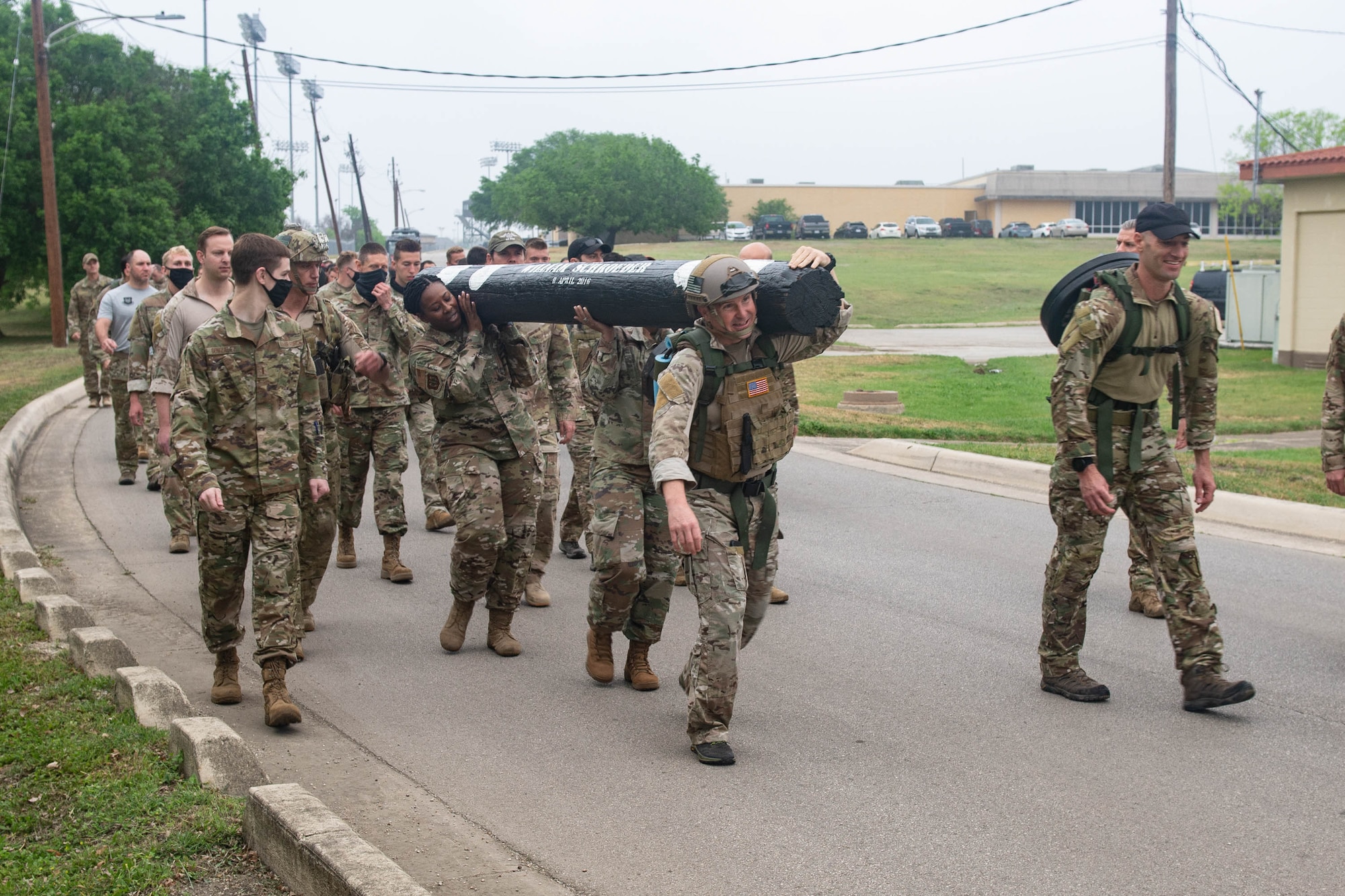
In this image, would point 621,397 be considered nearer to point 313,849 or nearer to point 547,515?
point 547,515

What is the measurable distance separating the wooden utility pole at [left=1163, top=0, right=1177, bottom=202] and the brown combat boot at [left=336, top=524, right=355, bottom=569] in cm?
2390

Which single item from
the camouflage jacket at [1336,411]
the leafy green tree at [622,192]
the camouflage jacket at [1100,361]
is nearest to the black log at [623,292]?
the camouflage jacket at [1100,361]

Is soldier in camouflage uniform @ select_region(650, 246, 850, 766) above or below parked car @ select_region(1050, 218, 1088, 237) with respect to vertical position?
below

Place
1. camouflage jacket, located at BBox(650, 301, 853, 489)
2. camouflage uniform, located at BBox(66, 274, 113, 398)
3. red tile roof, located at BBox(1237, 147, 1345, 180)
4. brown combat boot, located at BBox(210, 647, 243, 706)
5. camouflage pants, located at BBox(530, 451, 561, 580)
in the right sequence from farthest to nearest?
1. red tile roof, located at BBox(1237, 147, 1345, 180)
2. camouflage uniform, located at BBox(66, 274, 113, 398)
3. camouflage pants, located at BBox(530, 451, 561, 580)
4. brown combat boot, located at BBox(210, 647, 243, 706)
5. camouflage jacket, located at BBox(650, 301, 853, 489)

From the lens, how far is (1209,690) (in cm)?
561

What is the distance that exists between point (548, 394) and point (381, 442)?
140cm

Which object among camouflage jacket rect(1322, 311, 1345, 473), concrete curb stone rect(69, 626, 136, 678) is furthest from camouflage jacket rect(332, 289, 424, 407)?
camouflage jacket rect(1322, 311, 1345, 473)

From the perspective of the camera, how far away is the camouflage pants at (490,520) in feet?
21.9

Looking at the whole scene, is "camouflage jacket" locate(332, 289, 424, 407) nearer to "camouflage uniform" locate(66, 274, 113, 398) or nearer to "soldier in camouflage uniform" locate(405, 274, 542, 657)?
"soldier in camouflage uniform" locate(405, 274, 542, 657)

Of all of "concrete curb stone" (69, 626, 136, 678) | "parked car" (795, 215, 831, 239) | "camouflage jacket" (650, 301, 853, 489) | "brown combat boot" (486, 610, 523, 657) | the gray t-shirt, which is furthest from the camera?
"parked car" (795, 215, 831, 239)

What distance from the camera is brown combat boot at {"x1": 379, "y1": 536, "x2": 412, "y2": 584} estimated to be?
855 centimetres

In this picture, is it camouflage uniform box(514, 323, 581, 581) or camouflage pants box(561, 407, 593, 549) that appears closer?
camouflage uniform box(514, 323, 581, 581)

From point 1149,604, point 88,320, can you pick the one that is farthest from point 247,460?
point 88,320

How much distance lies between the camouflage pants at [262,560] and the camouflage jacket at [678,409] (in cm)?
178
